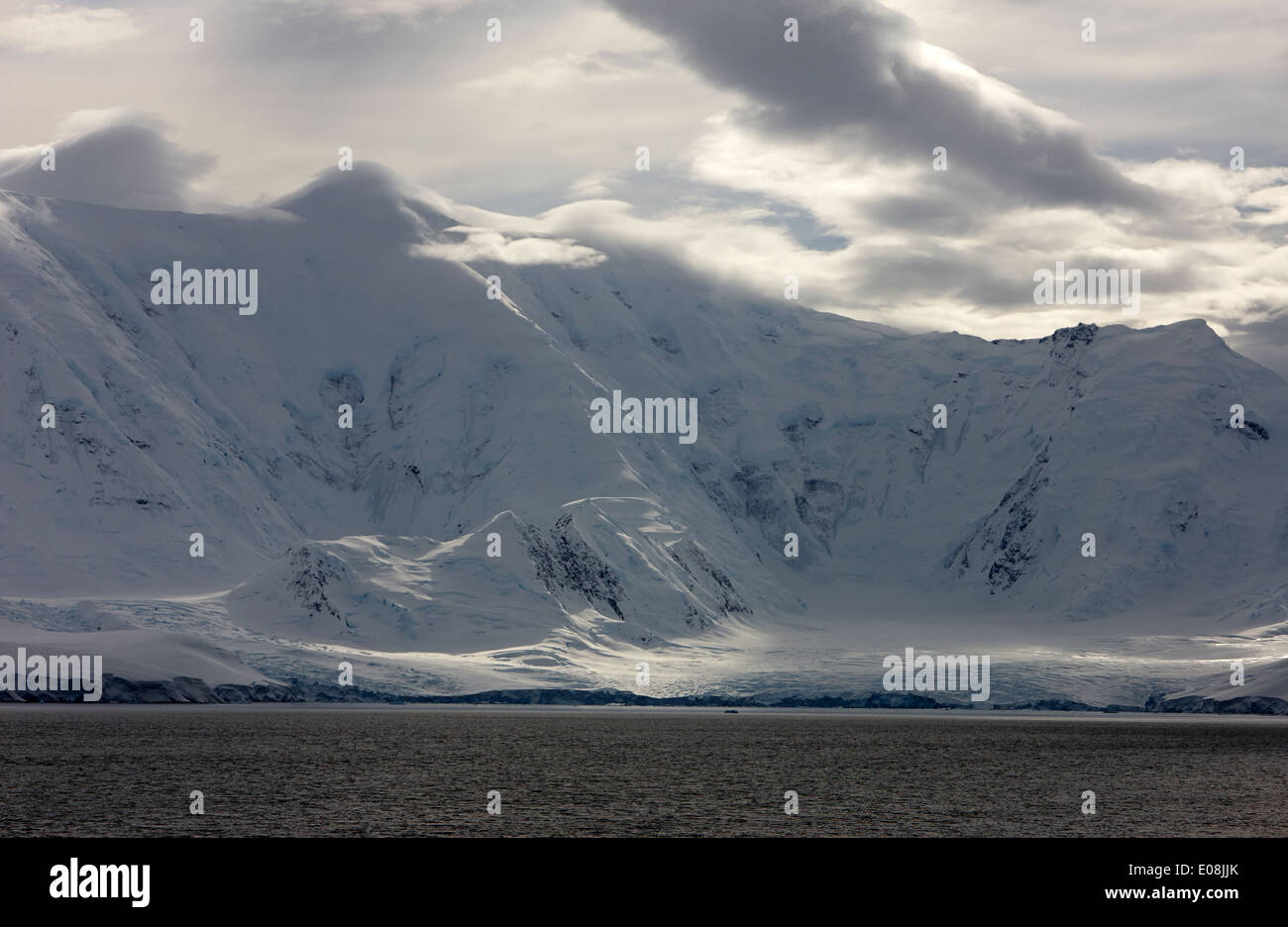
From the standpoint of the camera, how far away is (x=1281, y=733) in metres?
185

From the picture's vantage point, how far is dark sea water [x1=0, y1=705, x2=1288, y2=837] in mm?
79188

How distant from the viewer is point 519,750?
138 meters

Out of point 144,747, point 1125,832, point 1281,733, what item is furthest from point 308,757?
point 1281,733

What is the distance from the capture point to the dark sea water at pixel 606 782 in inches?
3118

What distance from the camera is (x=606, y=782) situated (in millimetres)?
104125
